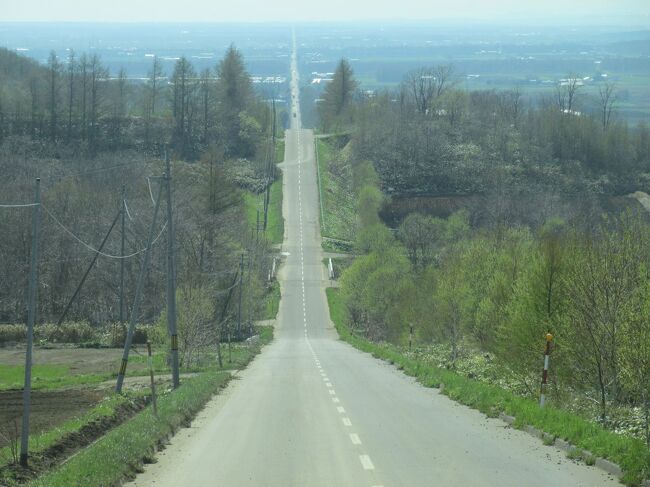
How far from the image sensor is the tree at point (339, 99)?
524 ft

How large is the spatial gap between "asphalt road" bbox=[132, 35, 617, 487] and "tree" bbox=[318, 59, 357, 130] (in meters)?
131

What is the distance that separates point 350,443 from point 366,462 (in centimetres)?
183

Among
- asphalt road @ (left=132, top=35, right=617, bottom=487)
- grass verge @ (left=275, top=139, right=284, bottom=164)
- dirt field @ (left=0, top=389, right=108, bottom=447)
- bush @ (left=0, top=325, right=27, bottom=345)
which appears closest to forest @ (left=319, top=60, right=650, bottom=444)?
asphalt road @ (left=132, top=35, right=617, bottom=487)

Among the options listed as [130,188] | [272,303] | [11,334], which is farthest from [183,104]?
[11,334]

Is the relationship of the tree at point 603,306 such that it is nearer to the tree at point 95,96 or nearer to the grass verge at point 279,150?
the tree at point 95,96

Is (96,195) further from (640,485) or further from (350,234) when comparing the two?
(640,485)

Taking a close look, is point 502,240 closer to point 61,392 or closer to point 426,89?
point 61,392

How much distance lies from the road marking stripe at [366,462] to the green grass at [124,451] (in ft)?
10.7

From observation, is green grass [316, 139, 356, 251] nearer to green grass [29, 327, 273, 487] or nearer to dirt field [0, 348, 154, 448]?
dirt field [0, 348, 154, 448]

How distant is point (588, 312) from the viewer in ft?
68.8

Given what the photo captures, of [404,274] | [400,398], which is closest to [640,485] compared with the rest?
[400,398]

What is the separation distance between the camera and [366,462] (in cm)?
1421

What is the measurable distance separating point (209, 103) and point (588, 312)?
420 feet

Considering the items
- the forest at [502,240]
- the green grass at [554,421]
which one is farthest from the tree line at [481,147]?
the green grass at [554,421]
